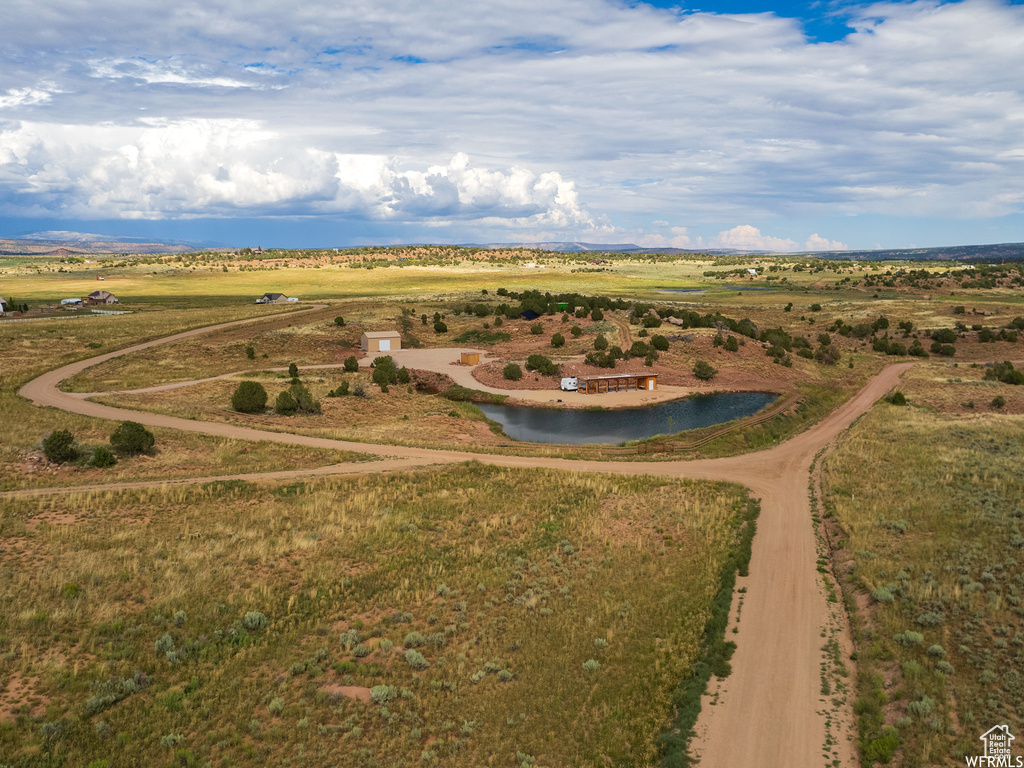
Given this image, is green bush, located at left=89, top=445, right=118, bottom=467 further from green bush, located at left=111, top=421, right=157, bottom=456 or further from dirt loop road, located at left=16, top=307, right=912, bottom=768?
dirt loop road, located at left=16, top=307, right=912, bottom=768

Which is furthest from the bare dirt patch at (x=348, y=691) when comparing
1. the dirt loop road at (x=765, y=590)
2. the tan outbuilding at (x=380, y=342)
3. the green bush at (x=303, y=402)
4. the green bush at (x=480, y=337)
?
the green bush at (x=480, y=337)

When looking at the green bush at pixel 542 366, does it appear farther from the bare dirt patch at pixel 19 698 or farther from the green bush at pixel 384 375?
the bare dirt patch at pixel 19 698

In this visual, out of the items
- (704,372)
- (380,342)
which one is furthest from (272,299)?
(704,372)

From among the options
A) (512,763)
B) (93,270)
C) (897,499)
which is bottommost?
(512,763)

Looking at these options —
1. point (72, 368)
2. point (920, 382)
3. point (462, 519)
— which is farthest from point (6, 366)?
point (920, 382)

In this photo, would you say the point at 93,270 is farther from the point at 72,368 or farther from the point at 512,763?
the point at 512,763

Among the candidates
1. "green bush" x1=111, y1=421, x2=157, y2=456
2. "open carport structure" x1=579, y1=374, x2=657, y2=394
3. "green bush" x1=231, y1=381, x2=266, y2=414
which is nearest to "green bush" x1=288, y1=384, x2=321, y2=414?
"green bush" x1=231, y1=381, x2=266, y2=414

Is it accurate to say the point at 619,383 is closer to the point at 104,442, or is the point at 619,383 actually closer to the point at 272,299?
the point at 104,442
